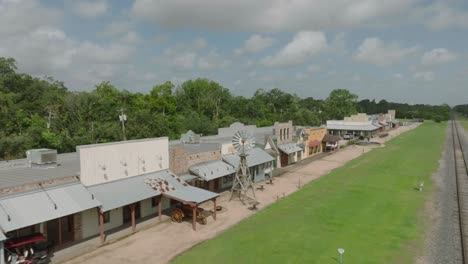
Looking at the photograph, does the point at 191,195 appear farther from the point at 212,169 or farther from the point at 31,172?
the point at 31,172

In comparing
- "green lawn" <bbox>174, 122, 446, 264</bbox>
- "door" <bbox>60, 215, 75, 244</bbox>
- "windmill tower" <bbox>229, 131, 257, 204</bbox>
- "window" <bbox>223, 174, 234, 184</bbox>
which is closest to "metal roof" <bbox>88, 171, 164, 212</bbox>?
"door" <bbox>60, 215, 75, 244</bbox>

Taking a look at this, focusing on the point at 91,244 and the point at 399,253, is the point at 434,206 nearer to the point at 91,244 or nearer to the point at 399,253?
the point at 399,253

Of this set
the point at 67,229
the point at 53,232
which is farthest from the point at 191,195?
the point at 53,232

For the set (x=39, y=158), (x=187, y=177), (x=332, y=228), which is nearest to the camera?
(x=39, y=158)

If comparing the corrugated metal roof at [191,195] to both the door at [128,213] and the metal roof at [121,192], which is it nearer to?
the metal roof at [121,192]

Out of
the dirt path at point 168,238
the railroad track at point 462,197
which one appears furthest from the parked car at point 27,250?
the railroad track at point 462,197

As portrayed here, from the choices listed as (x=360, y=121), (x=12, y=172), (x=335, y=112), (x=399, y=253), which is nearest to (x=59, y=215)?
(x=12, y=172)
